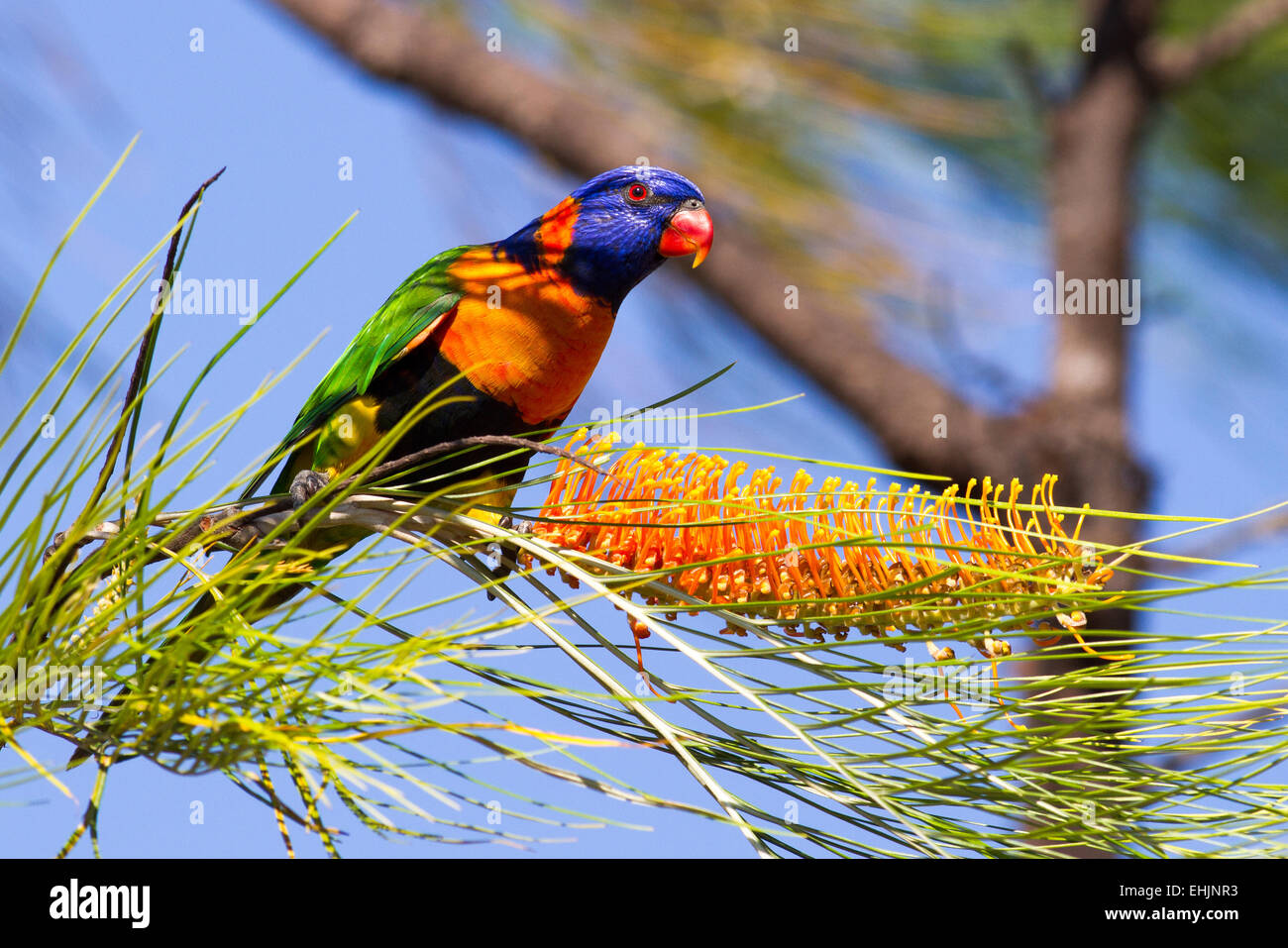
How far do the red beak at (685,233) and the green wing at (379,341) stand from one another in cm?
43

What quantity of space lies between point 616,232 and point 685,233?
154 mm

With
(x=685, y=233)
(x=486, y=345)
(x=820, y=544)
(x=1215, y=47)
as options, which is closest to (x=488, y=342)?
(x=486, y=345)

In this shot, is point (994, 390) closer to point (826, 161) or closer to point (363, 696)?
point (826, 161)

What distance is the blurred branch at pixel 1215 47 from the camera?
307cm

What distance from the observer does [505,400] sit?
5.64ft

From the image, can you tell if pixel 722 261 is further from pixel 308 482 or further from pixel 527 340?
pixel 308 482

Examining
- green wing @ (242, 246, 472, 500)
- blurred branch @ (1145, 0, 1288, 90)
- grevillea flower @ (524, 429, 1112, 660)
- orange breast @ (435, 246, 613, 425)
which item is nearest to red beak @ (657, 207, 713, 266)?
orange breast @ (435, 246, 613, 425)

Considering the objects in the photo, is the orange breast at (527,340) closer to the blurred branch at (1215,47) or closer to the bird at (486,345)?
the bird at (486,345)

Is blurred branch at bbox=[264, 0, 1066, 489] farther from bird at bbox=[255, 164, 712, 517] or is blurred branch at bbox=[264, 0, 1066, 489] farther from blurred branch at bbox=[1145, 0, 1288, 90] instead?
blurred branch at bbox=[1145, 0, 1288, 90]

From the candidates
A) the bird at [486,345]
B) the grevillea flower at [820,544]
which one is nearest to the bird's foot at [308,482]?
the bird at [486,345]

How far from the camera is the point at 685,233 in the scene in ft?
6.72

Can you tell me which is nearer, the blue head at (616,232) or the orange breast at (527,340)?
the orange breast at (527,340)

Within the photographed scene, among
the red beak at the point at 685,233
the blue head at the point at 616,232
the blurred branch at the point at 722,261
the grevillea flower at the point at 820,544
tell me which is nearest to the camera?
the grevillea flower at the point at 820,544

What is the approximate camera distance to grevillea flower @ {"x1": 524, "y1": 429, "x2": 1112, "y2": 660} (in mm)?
948
